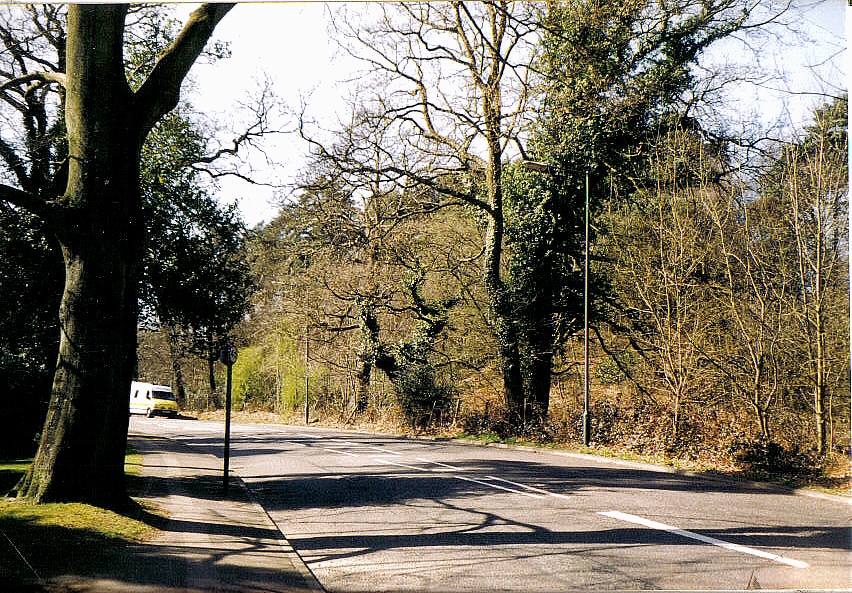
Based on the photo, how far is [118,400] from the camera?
10.8 m

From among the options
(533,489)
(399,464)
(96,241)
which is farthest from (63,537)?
(399,464)

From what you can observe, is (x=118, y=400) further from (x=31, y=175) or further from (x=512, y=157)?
(x=512, y=157)

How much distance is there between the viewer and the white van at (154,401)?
1802 inches

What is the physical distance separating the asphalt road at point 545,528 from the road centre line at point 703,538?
0.03m

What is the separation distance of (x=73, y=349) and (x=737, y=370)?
1326 cm

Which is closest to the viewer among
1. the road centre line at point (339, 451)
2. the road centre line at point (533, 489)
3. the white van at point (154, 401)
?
the road centre line at point (533, 489)

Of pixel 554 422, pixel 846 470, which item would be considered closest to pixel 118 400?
pixel 846 470

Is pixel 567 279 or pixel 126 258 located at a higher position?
pixel 567 279

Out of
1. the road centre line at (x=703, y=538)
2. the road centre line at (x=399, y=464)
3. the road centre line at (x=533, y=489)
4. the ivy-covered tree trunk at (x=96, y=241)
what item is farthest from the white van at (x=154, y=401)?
the road centre line at (x=703, y=538)

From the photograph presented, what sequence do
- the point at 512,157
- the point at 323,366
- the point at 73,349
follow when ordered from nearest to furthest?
1. the point at 73,349
2. the point at 512,157
3. the point at 323,366

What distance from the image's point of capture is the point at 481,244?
2742 centimetres

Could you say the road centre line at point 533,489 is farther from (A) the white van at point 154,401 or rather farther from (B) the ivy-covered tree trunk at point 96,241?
(A) the white van at point 154,401

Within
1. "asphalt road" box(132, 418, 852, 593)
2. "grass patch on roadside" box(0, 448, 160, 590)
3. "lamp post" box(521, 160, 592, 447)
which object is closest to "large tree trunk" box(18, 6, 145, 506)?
"grass patch on roadside" box(0, 448, 160, 590)

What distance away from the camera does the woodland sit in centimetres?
1012
